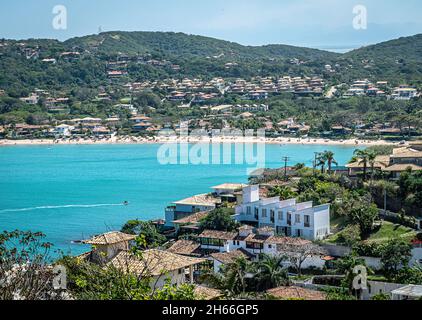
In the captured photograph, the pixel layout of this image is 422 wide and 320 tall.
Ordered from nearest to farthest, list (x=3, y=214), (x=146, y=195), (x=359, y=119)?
(x=3, y=214) < (x=146, y=195) < (x=359, y=119)

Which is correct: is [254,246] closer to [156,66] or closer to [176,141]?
[176,141]

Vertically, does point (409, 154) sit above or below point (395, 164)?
above

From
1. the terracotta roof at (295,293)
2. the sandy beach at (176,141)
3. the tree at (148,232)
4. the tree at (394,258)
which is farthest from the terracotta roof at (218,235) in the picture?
the sandy beach at (176,141)

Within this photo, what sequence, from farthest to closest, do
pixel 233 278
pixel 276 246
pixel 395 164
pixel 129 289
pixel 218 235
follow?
pixel 395 164
pixel 218 235
pixel 276 246
pixel 233 278
pixel 129 289

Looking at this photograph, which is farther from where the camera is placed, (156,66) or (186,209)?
(156,66)

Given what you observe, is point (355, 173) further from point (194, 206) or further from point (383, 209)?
point (194, 206)

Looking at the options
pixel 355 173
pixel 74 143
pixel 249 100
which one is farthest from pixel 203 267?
pixel 249 100

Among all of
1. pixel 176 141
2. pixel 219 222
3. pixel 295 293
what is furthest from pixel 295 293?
pixel 176 141
